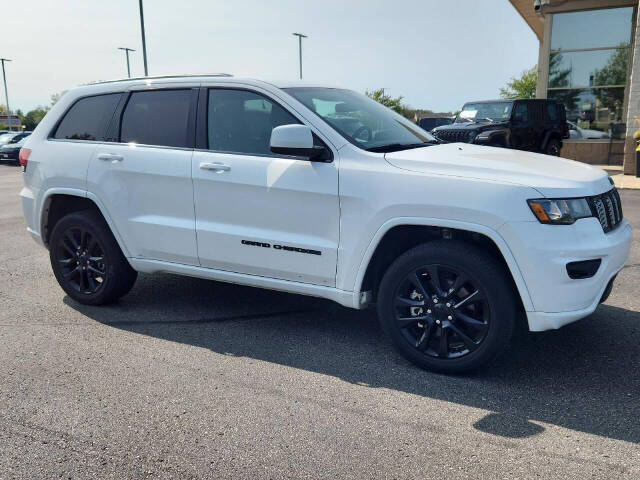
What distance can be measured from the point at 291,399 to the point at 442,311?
3.39 ft

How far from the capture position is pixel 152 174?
4574mm

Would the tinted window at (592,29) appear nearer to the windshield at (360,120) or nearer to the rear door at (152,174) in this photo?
the windshield at (360,120)

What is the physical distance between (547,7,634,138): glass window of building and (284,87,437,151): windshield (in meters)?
18.7

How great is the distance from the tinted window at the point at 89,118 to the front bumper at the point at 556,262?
3.31m

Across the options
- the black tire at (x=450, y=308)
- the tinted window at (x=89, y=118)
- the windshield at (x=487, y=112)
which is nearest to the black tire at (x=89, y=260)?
the tinted window at (x=89, y=118)

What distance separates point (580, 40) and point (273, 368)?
21.1 meters

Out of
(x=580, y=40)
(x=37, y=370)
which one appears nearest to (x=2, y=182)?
(x=37, y=370)

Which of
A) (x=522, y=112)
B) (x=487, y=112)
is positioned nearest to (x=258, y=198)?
(x=487, y=112)

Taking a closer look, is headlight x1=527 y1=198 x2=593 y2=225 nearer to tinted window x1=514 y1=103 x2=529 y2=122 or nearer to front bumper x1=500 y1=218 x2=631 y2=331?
front bumper x1=500 y1=218 x2=631 y2=331

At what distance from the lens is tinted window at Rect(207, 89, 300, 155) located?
4.27m

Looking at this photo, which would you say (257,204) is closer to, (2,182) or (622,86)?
(2,182)

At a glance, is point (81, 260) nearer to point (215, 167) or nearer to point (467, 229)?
A: point (215, 167)

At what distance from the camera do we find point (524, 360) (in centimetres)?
397

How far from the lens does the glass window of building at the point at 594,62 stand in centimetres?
2078
